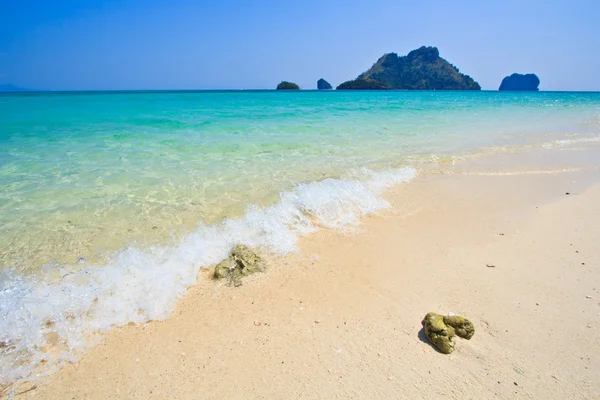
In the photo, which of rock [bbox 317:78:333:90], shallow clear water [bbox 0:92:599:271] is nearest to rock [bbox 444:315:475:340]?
shallow clear water [bbox 0:92:599:271]

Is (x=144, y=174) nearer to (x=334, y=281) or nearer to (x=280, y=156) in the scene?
(x=280, y=156)

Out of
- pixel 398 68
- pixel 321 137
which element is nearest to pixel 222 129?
pixel 321 137

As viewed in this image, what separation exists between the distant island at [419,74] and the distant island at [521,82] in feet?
161

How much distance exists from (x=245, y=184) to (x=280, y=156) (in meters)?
2.49

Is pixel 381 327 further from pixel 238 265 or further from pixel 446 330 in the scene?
pixel 238 265

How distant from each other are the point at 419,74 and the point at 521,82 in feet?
252

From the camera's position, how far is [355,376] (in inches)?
85.2

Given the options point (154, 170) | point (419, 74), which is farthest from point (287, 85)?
point (154, 170)

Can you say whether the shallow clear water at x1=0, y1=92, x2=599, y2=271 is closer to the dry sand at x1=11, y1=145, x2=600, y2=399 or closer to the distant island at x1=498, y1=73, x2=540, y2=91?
the dry sand at x1=11, y1=145, x2=600, y2=399

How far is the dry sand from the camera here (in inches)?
83.4

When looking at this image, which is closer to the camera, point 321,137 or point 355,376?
point 355,376

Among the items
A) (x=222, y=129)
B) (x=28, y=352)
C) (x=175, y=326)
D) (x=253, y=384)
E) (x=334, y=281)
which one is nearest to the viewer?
(x=253, y=384)

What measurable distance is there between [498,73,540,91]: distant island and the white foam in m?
197

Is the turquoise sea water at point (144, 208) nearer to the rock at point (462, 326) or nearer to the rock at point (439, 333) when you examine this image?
the rock at point (439, 333)
